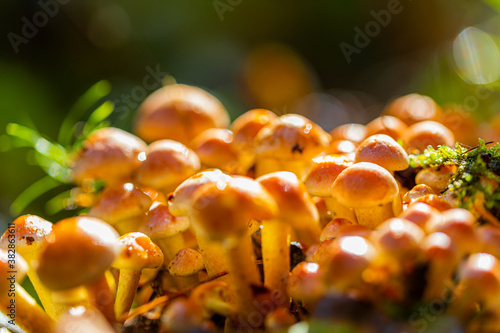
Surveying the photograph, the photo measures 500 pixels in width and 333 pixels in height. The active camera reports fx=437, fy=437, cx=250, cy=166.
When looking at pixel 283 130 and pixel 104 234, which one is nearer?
pixel 104 234

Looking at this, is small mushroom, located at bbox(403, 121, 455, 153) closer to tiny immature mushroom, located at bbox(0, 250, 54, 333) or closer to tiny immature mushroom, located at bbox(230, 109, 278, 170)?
tiny immature mushroom, located at bbox(230, 109, 278, 170)

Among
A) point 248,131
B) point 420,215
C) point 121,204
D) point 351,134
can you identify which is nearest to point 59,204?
point 121,204

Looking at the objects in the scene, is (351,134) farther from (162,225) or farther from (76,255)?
(76,255)

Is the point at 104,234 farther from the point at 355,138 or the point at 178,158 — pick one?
the point at 355,138

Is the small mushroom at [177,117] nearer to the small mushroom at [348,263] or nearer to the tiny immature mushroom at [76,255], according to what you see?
the tiny immature mushroom at [76,255]

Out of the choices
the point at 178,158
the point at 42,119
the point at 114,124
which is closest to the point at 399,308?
the point at 178,158
